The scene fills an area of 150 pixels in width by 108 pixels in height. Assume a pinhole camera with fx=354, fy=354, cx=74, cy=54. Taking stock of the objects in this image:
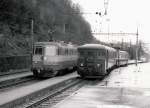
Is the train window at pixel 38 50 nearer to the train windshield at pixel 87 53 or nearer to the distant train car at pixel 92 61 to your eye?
the distant train car at pixel 92 61

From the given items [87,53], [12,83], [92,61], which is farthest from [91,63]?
[12,83]

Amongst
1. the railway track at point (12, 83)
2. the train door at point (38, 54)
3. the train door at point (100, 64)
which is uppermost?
the train door at point (38, 54)

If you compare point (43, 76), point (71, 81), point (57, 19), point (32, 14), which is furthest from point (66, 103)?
point (57, 19)

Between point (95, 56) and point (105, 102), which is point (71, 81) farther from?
point (105, 102)

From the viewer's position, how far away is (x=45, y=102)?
Answer: 16.0 m

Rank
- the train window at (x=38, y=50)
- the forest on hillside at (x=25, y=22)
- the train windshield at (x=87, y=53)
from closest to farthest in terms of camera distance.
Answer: the train windshield at (x=87, y=53) < the train window at (x=38, y=50) < the forest on hillside at (x=25, y=22)

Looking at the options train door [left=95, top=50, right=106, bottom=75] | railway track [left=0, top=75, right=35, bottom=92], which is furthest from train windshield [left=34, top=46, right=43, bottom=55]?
train door [left=95, top=50, right=106, bottom=75]

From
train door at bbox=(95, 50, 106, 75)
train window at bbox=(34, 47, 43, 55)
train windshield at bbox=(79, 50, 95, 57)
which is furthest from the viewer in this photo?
train window at bbox=(34, 47, 43, 55)

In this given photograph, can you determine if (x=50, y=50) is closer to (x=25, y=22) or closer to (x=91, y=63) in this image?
(x=91, y=63)

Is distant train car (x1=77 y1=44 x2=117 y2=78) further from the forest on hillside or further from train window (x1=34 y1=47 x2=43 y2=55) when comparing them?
the forest on hillside

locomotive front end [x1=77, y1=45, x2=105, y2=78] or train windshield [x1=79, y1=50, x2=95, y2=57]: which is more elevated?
train windshield [x1=79, y1=50, x2=95, y2=57]

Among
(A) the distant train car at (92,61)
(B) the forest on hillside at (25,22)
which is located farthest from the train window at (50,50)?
(B) the forest on hillside at (25,22)

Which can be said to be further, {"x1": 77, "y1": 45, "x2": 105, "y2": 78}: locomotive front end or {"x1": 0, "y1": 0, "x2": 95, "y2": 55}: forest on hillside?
{"x1": 0, "y1": 0, "x2": 95, "y2": 55}: forest on hillside

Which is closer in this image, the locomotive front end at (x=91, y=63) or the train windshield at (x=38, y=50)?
the locomotive front end at (x=91, y=63)
